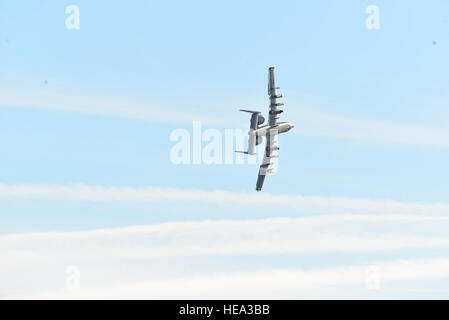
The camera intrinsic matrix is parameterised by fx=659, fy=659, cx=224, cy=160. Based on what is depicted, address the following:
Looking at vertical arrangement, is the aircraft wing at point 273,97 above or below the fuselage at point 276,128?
above

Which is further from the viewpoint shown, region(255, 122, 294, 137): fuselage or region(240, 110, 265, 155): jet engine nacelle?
region(255, 122, 294, 137): fuselage

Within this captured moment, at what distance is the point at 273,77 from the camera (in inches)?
7156

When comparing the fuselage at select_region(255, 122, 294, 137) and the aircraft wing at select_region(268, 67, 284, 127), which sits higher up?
the aircraft wing at select_region(268, 67, 284, 127)

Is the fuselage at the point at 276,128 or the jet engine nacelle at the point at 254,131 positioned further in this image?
the fuselage at the point at 276,128
